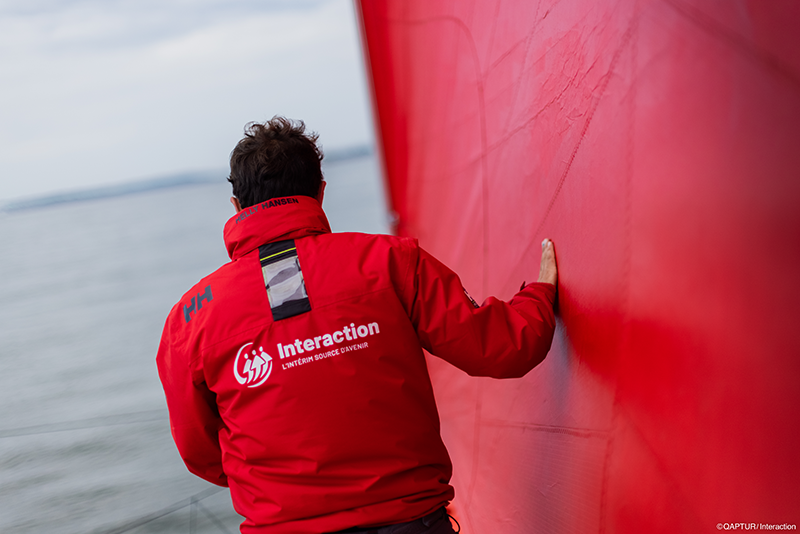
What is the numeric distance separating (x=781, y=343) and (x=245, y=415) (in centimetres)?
67

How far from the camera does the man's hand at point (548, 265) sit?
1154 millimetres

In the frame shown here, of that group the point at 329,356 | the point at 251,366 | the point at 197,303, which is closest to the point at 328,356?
the point at 329,356

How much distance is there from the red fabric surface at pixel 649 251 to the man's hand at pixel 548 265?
0.02 meters

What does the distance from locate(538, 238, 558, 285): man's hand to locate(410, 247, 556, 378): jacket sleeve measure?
0.49 feet

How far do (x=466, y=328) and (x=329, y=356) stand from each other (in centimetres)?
19

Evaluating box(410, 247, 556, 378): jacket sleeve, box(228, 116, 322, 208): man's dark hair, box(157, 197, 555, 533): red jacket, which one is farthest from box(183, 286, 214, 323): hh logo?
box(410, 247, 556, 378): jacket sleeve

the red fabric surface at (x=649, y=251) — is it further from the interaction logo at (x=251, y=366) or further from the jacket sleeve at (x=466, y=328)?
the interaction logo at (x=251, y=366)

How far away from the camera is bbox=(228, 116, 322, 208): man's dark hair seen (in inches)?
40.9

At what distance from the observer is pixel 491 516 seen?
63.2 inches

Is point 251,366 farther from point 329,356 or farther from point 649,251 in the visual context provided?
point 649,251

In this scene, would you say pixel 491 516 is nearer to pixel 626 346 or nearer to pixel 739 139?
pixel 626 346

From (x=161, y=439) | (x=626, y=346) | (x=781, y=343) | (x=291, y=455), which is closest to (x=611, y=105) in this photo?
(x=626, y=346)

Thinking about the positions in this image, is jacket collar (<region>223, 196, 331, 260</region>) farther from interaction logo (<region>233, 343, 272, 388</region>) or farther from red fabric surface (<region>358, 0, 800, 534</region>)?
red fabric surface (<region>358, 0, 800, 534</region>)

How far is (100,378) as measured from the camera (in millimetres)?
6852
